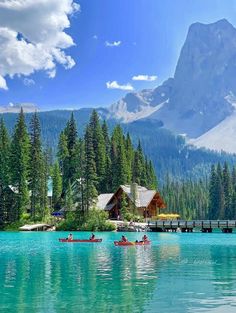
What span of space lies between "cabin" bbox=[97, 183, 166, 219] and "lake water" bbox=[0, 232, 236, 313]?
56.9 m

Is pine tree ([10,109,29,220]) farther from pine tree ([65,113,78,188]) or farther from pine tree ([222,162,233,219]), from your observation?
pine tree ([222,162,233,219])

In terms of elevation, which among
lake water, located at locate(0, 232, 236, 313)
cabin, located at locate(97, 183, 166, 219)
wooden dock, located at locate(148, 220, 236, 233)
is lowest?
lake water, located at locate(0, 232, 236, 313)

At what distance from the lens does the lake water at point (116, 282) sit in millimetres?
22234

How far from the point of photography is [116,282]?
28.3 m

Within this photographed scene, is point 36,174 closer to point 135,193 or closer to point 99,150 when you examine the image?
point 99,150

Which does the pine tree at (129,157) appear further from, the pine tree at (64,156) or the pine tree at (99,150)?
the pine tree at (64,156)

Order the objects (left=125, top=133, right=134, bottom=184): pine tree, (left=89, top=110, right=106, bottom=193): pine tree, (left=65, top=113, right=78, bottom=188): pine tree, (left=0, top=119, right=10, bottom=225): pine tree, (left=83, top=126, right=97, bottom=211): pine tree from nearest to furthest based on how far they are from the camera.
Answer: (left=83, top=126, right=97, bottom=211): pine tree → (left=0, top=119, right=10, bottom=225): pine tree → (left=65, top=113, right=78, bottom=188): pine tree → (left=89, top=110, right=106, bottom=193): pine tree → (left=125, top=133, right=134, bottom=184): pine tree

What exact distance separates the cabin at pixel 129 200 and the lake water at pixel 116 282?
56.9 metres

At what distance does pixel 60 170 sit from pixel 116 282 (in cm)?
8928

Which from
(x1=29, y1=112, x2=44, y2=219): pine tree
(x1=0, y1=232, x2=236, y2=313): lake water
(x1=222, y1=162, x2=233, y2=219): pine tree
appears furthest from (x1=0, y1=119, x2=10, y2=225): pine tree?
(x1=222, y1=162, x2=233, y2=219): pine tree

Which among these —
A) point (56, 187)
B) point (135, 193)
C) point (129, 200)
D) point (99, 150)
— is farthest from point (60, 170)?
point (135, 193)

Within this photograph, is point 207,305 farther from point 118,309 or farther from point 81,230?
point 81,230

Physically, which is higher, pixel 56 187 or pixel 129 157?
pixel 129 157

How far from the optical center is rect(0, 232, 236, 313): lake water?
22.2 meters
